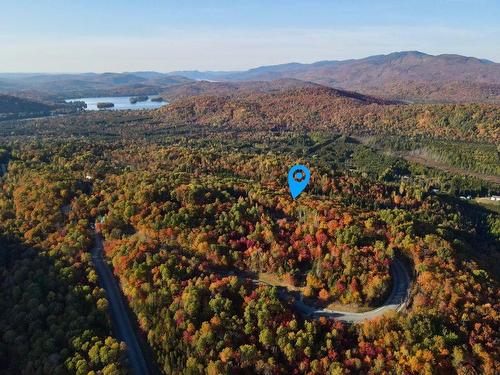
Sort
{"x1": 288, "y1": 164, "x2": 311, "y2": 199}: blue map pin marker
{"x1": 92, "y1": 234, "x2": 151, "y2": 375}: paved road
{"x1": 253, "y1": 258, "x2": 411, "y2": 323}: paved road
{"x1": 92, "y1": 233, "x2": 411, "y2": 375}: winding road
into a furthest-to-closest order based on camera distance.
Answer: {"x1": 288, "y1": 164, "x2": 311, "y2": 199}: blue map pin marker → {"x1": 253, "y1": 258, "x2": 411, "y2": 323}: paved road → {"x1": 92, "y1": 233, "x2": 411, "y2": 375}: winding road → {"x1": 92, "y1": 234, "x2": 151, "y2": 375}: paved road

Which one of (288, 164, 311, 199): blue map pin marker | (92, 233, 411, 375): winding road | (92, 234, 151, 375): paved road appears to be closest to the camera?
(92, 234, 151, 375): paved road

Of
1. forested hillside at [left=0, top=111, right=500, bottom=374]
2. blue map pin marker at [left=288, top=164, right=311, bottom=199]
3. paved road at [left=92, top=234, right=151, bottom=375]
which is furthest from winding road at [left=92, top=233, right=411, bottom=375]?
blue map pin marker at [left=288, top=164, right=311, bottom=199]

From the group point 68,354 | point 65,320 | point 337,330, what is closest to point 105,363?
point 68,354

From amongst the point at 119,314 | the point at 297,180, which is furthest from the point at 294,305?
the point at 297,180

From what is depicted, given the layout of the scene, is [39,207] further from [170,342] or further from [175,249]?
[170,342]

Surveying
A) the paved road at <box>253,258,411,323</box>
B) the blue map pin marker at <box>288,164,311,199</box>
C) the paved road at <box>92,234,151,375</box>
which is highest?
the blue map pin marker at <box>288,164,311,199</box>

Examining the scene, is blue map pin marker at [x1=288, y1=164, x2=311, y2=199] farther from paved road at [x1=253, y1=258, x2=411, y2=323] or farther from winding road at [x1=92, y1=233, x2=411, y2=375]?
paved road at [x1=253, y1=258, x2=411, y2=323]

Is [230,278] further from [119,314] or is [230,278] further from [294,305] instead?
[119,314]
